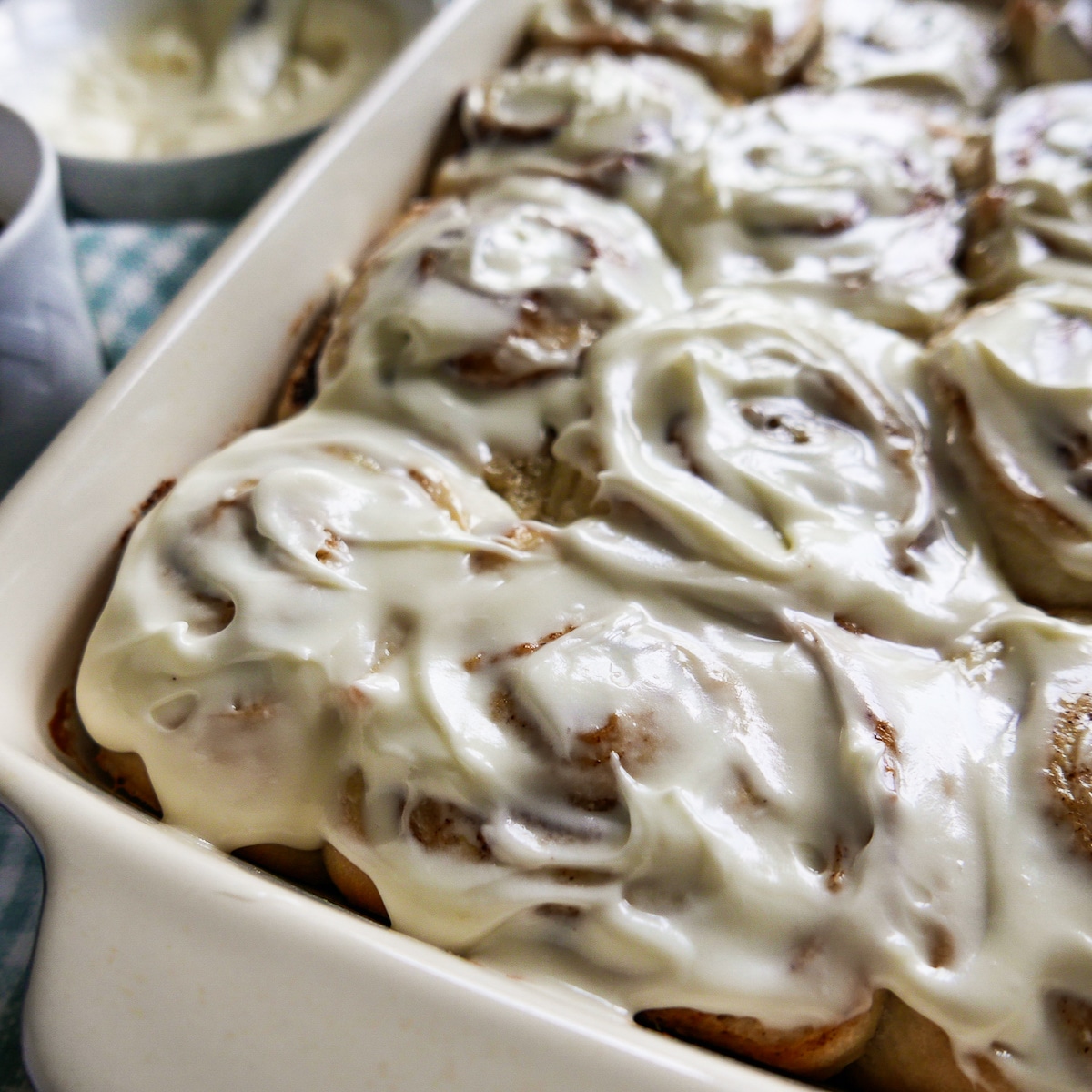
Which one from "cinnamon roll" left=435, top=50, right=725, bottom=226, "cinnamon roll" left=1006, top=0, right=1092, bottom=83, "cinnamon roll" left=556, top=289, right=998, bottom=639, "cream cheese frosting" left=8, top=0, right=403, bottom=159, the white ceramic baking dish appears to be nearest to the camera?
the white ceramic baking dish

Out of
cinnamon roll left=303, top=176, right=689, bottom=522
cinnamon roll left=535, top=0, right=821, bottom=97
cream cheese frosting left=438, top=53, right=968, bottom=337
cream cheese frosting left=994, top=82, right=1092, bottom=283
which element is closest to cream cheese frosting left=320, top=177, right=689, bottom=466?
cinnamon roll left=303, top=176, right=689, bottom=522

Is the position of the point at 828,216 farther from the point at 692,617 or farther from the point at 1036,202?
the point at 692,617

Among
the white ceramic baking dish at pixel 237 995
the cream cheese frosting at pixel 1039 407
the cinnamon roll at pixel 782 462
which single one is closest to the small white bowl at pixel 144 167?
the cinnamon roll at pixel 782 462

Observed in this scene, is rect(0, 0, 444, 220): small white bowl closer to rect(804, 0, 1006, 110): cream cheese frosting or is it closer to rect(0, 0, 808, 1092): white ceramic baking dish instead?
rect(804, 0, 1006, 110): cream cheese frosting

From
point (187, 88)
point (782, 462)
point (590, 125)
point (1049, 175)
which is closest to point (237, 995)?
point (782, 462)

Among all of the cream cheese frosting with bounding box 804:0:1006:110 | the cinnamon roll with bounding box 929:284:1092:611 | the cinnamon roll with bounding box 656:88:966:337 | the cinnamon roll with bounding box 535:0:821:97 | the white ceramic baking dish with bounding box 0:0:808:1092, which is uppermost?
the cinnamon roll with bounding box 535:0:821:97

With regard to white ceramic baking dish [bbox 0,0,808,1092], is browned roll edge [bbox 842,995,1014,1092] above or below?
below
